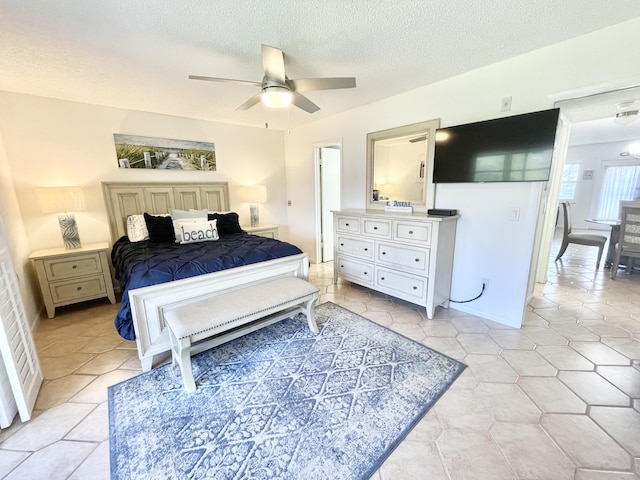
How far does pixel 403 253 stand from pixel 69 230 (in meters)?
3.77

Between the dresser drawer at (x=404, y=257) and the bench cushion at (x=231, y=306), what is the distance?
1.04 m

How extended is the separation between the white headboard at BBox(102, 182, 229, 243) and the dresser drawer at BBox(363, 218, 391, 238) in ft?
7.90

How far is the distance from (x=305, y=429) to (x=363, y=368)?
0.66 meters

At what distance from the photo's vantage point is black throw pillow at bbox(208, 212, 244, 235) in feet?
12.1

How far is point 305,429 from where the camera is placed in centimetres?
152

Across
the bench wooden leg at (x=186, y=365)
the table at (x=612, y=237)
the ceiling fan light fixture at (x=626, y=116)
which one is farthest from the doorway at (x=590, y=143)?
the bench wooden leg at (x=186, y=365)

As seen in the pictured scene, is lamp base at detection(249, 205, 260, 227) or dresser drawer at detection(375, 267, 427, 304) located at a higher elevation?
lamp base at detection(249, 205, 260, 227)

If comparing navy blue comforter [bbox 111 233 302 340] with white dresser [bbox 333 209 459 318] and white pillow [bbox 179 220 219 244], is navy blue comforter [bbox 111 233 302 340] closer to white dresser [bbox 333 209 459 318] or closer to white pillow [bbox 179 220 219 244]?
white pillow [bbox 179 220 219 244]

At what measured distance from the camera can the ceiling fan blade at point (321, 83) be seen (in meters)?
1.91

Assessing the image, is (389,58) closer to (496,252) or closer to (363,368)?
(496,252)

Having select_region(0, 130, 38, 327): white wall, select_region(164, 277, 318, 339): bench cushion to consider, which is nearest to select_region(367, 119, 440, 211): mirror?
select_region(164, 277, 318, 339): bench cushion

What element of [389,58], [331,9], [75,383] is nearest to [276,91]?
[331,9]

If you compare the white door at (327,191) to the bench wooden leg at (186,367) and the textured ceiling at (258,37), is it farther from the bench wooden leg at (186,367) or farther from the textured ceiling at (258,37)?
the bench wooden leg at (186,367)

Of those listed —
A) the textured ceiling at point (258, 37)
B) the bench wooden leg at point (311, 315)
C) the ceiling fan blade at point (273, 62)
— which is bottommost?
the bench wooden leg at point (311, 315)
